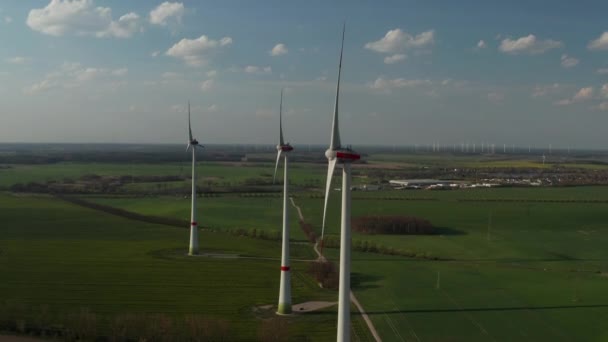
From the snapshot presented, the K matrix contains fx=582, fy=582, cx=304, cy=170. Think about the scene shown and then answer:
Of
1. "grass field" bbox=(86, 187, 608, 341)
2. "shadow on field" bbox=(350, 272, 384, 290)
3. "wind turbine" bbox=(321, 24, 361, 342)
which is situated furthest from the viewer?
"shadow on field" bbox=(350, 272, 384, 290)

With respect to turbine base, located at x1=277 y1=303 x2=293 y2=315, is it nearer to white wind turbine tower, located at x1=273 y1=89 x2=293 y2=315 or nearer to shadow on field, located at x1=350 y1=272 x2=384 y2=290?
white wind turbine tower, located at x1=273 y1=89 x2=293 y2=315

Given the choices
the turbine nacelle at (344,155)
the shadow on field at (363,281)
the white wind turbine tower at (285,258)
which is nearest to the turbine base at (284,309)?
the white wind turbine tower at (285,258)

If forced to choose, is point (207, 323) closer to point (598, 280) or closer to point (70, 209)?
point (598, 280)

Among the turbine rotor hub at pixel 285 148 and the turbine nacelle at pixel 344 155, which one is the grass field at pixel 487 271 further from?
the turbine nacelle at pixel 344 155

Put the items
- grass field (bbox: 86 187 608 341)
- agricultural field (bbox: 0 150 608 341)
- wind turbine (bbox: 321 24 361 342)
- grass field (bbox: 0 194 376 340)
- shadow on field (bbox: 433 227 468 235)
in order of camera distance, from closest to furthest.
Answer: wind turbine (bbox: 321 24 361 342) → grass field (bbox: 86 187 608 341) → agricultural field (bbox: 0 150 608 341) → grass field (bbox: 0 194 376 340) → shadow on field (bbox: 433 227 468 235)

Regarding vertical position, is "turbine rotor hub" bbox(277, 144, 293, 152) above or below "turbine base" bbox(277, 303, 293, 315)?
above

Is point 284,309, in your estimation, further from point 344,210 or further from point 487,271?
point 487,271

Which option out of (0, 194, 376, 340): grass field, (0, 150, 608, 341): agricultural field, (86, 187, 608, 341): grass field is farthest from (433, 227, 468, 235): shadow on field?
(0, 194, 376, 340): grass field
